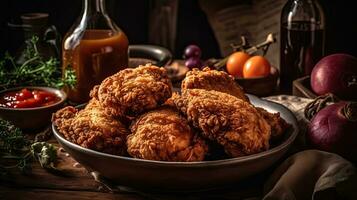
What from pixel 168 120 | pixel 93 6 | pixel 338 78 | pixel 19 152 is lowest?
pixel 19 152

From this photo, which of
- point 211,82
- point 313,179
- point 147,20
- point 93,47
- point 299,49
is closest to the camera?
point 313,179

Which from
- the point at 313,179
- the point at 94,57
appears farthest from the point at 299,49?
the point at 313,179

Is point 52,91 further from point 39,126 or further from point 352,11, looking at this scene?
point 352,11

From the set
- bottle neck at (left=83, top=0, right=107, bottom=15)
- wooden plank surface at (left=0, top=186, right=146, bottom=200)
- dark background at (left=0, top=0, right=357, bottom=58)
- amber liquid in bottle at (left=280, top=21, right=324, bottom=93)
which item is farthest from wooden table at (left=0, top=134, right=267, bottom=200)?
dark background at (left=0, top=0, right=357, bottom=58)

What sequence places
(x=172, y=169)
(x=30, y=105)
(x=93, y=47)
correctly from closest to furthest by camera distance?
1. (x=172, y=169)
2. (x=30, y=105)
3. (x=93, y=47)

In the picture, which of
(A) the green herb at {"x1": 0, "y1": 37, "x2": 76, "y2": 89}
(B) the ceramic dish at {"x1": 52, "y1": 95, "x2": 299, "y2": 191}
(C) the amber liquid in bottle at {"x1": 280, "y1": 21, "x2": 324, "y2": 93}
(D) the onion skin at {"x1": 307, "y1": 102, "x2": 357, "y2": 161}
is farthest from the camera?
(C) the amber liquid in bottle at {"x1": 280, "y1": 21, "x2": 324, "y2": 93}

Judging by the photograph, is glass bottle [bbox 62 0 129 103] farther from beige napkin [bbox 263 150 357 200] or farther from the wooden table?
beige napkin [bbox 263 150 357 200]

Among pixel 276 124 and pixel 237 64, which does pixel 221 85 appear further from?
pixel 237 64

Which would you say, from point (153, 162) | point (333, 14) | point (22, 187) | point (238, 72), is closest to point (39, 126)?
point (22, 187)
